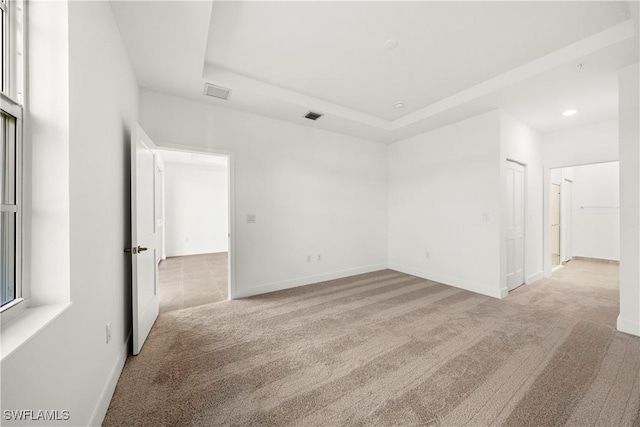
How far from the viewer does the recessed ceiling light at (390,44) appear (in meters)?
2.36

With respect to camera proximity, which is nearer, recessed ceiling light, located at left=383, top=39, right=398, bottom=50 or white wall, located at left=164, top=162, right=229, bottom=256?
recessed ceiling light, located at left=383, top=39, right=398, bottom=50

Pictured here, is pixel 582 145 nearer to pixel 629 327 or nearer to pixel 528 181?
pixel 528 181

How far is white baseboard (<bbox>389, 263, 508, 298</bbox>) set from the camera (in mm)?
3550

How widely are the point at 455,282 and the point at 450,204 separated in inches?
50.1

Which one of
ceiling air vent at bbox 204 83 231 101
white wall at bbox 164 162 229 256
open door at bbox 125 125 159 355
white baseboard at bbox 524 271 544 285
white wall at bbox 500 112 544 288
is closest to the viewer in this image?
open door at bbox 125 125 159 355

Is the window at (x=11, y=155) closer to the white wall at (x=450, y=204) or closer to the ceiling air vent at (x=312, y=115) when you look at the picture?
the ceiling air vent at (x=312, y=115)

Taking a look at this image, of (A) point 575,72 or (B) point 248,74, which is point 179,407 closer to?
(B) point 248,74

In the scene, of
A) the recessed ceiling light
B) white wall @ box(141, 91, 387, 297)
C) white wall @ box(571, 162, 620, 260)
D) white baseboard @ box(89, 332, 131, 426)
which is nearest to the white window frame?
white baseboard @ box(89, 332, 131, 426)

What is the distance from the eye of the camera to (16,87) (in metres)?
1.07

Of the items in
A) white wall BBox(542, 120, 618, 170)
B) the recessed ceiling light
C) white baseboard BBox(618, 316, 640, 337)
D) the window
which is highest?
the recessed ceiling light

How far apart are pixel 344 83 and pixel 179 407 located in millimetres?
3488

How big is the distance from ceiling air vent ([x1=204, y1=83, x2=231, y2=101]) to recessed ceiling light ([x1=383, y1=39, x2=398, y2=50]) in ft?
6.03

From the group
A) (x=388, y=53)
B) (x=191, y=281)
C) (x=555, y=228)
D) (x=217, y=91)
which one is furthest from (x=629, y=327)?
(x=191, y=281)

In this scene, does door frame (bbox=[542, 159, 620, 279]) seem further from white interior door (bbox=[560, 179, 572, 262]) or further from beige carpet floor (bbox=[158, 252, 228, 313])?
beige carpet floor (bbox=[158, 252, 228, 313])
